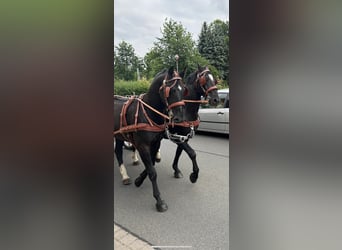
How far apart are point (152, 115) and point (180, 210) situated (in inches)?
39.2

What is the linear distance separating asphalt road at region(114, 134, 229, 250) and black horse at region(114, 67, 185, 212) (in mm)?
196

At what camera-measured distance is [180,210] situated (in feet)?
7.30

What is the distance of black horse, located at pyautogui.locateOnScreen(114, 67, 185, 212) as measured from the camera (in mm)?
2256

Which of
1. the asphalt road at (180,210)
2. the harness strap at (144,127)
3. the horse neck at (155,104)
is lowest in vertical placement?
the asphalt road at (180,210)

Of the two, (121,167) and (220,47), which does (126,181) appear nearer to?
(121,167)

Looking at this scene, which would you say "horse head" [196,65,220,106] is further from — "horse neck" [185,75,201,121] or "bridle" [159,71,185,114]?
"bridle" [159,71,185,114]

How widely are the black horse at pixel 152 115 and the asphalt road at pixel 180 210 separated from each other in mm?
196

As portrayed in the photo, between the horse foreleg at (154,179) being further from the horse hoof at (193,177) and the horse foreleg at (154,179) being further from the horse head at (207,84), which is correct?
the horse head at (207,84)
